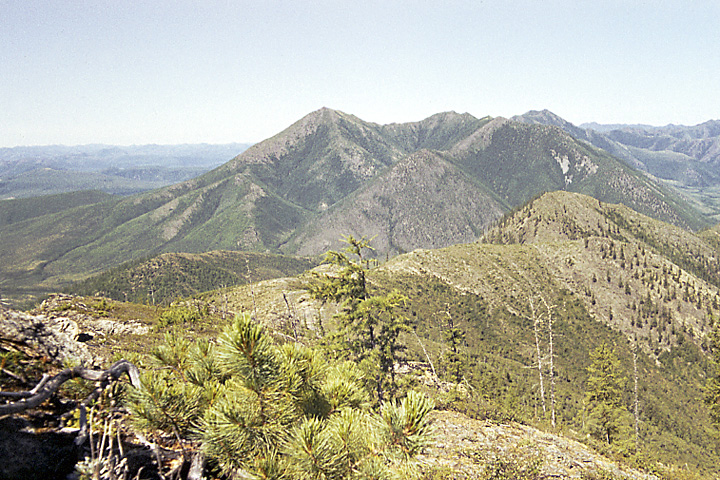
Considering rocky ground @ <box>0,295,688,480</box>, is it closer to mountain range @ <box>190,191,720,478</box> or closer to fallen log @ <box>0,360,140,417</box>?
fallen log @ <box>0,360,140,417</box>

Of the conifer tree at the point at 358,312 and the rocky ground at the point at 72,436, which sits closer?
the rocky ground at the point at 72,436

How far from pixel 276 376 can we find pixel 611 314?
124462 mm

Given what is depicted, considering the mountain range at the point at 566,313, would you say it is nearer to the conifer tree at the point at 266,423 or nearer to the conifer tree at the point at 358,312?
the conifer tree at the point at 358,312

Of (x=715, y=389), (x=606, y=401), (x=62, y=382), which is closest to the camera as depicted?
(x=62, y=382)

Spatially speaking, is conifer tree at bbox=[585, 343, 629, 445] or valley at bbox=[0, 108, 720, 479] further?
conifer tree at bbox=[585, 343, 629, 445]

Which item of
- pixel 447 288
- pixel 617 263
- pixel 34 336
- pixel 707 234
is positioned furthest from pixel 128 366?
pixel 707 234

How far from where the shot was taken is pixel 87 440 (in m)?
3.12

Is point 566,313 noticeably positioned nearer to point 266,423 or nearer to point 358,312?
point 358,312

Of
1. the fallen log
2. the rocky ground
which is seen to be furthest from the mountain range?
the fallen log

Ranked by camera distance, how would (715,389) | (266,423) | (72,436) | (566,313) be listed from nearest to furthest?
(72,436) < (266,423) < (715,389) < (566,313)

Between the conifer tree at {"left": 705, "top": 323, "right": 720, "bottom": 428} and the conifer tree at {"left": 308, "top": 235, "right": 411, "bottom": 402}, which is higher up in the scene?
the conifer tree at {"left": 308, "top": 235, "right": 411, "bottom": 402}

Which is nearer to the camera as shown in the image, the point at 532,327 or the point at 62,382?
the point at 62,382

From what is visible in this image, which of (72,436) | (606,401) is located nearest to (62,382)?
(72,436)

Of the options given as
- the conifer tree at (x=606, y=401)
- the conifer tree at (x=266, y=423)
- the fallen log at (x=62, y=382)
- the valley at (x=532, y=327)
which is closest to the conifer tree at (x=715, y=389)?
the valley at (x=532, y=327)
